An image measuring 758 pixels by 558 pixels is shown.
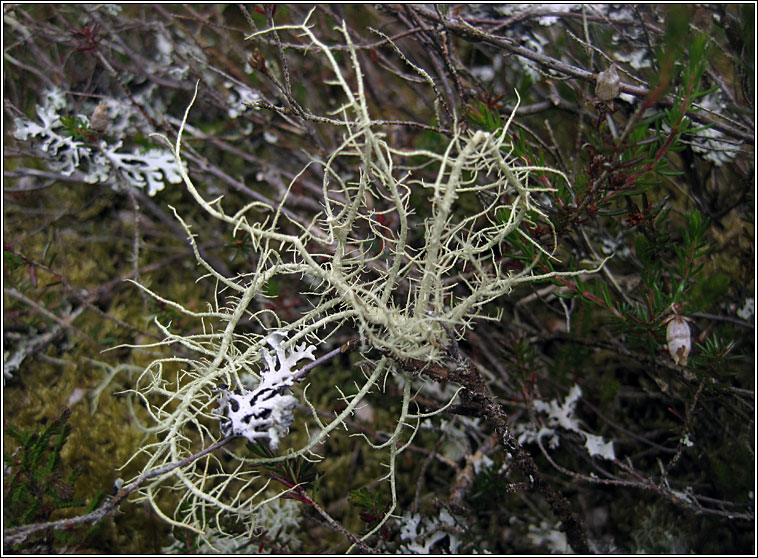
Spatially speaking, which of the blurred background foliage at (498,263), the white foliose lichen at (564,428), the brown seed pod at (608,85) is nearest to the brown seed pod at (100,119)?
the blurred background foliage at (498,263)

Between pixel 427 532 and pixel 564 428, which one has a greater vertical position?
pixel 564 428

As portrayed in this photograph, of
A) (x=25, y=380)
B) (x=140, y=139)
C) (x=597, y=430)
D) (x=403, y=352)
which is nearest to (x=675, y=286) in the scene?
(x=597, y=430)

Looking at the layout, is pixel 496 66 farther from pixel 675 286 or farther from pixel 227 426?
pixel 227 426

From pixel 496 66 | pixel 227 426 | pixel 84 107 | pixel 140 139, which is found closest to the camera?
pixel 227 426

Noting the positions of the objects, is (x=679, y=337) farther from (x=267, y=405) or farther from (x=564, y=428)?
(x=267, y=405)

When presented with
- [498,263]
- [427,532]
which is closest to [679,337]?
[498,263]

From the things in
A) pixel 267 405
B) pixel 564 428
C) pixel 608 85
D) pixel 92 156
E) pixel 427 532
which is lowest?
pixel 427 532
